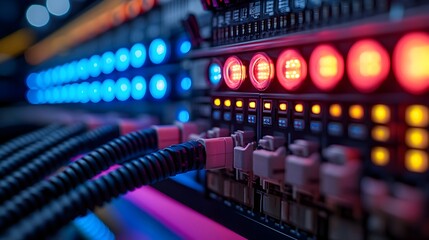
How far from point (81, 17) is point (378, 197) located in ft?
6.80

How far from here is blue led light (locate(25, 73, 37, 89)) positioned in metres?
3.01

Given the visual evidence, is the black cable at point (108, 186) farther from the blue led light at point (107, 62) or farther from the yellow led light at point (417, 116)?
the blue led light at point (107, 62)

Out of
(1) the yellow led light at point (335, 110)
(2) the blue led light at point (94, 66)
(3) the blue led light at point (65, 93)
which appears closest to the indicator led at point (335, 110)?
(1) the yellow led light at point (335, 110)

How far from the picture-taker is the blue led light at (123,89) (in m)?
1.60

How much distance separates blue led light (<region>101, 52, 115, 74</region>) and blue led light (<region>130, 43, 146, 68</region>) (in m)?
0.21

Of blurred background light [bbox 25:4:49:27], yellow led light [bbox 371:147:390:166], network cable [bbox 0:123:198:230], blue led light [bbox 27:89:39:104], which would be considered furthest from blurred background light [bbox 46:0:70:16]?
yellow led light [bbox 371:147:390:166]

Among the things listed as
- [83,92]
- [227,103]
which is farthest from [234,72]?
[83,92]

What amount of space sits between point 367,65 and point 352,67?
0.02m

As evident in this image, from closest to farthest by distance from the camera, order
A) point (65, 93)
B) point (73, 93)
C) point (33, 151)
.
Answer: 1. point (33, 151)
2. point (73, 93)
3. point (65, 93)

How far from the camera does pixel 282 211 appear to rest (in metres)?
0.77

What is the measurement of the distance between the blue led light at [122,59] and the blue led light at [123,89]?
50 mm

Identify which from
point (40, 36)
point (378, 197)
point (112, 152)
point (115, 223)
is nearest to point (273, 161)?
point (378, 197)

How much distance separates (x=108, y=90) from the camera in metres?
1.77

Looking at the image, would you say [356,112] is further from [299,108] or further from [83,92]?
[83,92]
